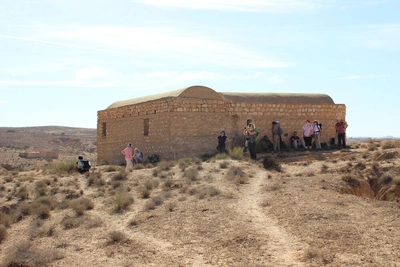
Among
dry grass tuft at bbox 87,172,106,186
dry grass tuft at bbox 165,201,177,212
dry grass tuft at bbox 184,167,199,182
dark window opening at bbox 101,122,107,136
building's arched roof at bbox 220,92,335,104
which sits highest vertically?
building's arched roof at bbox 220,92,335,104

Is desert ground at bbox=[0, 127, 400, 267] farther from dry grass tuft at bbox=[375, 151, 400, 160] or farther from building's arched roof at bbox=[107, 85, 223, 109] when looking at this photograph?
building's arched roof at bbox=[107, 85, 223, 109]

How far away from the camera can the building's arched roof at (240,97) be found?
69.9 feet

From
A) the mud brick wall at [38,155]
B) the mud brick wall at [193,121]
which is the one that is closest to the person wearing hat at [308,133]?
the mud brick wall at [193,121]

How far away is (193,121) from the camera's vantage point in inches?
827

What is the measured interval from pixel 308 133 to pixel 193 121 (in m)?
5.15

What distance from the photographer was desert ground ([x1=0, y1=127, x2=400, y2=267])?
8266 millimetres

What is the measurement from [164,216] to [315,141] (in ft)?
40.2

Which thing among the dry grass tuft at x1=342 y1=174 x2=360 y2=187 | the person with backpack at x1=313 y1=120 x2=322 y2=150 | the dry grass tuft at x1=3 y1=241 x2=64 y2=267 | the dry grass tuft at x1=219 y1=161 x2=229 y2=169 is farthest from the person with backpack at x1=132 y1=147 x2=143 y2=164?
the dry grass tuft at x1=3 y1=241 x2=64 y2=267

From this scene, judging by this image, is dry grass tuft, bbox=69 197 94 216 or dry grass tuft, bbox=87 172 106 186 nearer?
dry grass tuft, bbox=69 197 94 216

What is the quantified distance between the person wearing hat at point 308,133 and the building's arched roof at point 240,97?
89.5 inches

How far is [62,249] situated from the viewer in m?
9.44

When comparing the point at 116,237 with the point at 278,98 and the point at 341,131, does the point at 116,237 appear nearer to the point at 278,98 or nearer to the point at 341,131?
the point at 341,131

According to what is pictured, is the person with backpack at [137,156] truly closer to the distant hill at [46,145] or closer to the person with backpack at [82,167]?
the person with backpack at [82,167]

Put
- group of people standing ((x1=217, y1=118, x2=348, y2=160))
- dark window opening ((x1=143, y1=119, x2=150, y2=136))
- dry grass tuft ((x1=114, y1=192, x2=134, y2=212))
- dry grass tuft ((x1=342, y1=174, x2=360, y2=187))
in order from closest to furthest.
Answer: dry grass tuft ((x1=114, y1=192, x2=134, y2=212)), dry grass tuft ((x1=342, y1=174, x2=360, y2=187)), group of people standing ((x1=217, y1=118, x2=348, y2=160)), dark window opening ((x1=143, y1=119, x2=150, y2=136))
